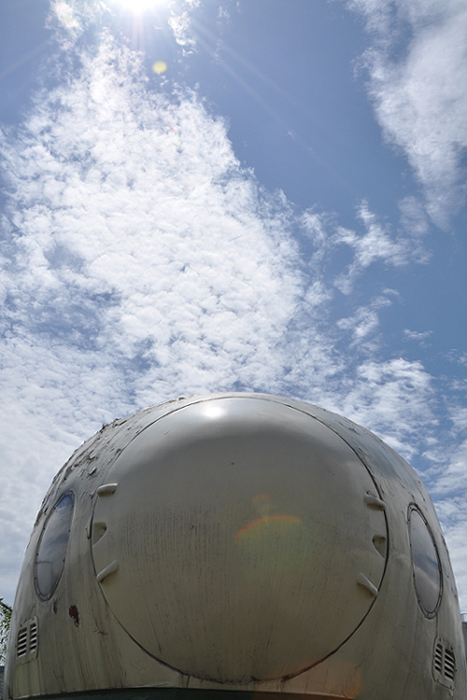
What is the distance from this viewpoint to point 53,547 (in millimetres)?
4418

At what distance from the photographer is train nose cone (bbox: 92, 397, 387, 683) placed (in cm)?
347

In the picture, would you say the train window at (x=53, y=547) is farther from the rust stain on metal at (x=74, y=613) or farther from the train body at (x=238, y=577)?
the rust stain on metal at (x=74, y=613)

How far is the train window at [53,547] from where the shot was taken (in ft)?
14.0

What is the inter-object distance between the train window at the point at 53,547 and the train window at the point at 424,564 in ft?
8.51

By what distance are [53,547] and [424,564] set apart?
2.83 meters

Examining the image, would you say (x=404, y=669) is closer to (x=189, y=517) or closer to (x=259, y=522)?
(x=259, y=522)

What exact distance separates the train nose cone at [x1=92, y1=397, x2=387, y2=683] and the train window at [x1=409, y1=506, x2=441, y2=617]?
484 mm

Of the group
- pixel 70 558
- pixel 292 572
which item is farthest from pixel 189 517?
pixel 70 558

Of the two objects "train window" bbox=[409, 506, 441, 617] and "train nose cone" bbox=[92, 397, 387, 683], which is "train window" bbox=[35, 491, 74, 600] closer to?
"train nose cone" bbox=[92, 397, 387, 683]

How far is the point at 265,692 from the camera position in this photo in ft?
11.0

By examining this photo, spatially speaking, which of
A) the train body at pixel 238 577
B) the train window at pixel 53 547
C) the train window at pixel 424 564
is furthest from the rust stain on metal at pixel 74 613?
the train window at pixel 424 564

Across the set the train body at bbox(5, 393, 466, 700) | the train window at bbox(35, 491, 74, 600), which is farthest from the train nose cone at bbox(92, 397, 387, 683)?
the train window at bbox(35, 491, 74, 600)

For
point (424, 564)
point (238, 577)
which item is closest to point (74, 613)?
point (238, 577)

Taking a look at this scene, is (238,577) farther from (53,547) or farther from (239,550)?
(53,547)
